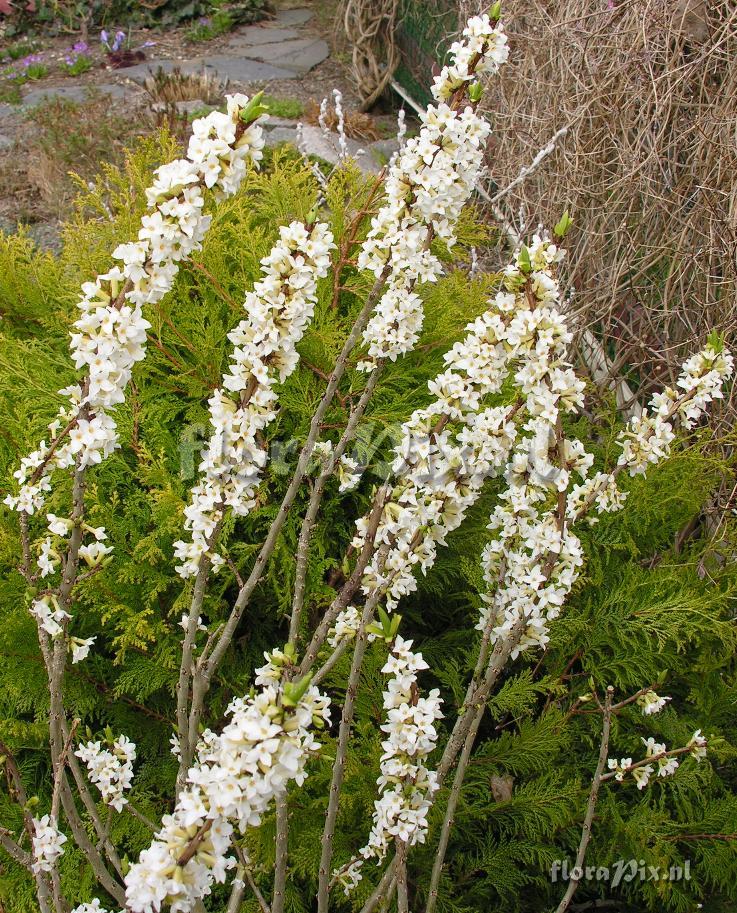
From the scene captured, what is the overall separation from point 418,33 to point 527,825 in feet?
19.7

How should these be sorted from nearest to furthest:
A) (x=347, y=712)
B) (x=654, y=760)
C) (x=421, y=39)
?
1. (x=347, y=712)
2. (x=654, y=760)
3. (x=421, y=39)

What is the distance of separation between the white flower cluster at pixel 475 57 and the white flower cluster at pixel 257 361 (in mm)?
447

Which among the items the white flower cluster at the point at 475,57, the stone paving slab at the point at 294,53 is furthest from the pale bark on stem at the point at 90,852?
the stone paving slab at the point at 294,53

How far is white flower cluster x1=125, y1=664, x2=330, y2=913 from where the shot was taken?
92 cm

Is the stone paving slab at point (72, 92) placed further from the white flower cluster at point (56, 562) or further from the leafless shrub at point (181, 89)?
the white flower cluster at point (56, 562)

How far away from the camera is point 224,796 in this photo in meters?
0.91

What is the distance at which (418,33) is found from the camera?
6266 millimetres

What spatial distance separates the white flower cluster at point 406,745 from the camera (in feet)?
3.82

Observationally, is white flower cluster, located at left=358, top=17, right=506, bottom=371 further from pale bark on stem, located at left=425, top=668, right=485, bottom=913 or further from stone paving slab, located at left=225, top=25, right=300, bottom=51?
stone paving slab, located at left=225, top=25, right=300, bottom=51

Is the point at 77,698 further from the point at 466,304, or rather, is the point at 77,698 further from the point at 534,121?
the point at 534,121

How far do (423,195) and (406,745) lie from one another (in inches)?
38.0

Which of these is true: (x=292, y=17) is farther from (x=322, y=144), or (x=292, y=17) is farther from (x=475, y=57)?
(x=475, y=57)

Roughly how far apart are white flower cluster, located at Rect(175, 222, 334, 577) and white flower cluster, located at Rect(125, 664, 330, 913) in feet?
1.56

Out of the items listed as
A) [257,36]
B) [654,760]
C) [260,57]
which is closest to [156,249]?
[654,760]
